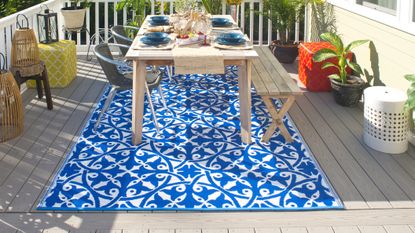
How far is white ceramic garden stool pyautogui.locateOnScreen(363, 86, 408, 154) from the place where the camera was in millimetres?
3861

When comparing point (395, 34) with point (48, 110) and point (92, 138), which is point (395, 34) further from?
point (48, 110)

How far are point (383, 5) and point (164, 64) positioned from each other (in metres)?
2.34

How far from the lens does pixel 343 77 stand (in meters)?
5.12

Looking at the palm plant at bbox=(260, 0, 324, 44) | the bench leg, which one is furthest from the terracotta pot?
the palm plant at bbox=(260, 0, 324, 44)

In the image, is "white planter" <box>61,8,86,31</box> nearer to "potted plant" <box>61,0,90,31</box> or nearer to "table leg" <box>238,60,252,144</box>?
"potted plant" <box>61,0,90,31</box>

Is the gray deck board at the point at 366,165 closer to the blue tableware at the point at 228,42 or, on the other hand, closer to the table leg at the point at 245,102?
the table leg at the point at 245,102

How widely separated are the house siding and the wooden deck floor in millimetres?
489

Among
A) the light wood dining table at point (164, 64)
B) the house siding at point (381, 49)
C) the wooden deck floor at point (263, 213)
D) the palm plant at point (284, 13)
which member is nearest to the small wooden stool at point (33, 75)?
the wooden deck floor at point (263, 213)

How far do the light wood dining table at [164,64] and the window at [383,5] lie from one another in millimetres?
1518

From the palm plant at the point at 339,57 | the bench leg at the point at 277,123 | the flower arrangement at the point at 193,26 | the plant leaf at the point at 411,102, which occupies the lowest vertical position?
the bench leg at the point at 277,123

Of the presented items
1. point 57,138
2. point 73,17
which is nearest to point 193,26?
point 57,138

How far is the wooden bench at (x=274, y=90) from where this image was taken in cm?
408

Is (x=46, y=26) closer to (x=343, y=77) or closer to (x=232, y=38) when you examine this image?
(x=232, y=38)

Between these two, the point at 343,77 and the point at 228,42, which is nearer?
the point at 228,42
